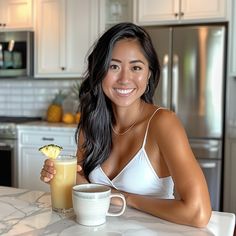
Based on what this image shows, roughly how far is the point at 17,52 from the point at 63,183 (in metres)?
2.87

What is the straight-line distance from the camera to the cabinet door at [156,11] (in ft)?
10.5

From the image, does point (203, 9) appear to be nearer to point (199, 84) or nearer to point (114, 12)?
point (199, 84)

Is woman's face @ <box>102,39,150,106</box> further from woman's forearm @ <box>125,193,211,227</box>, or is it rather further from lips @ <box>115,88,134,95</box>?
woman's forearm @ <box>125,193,211,227</box>

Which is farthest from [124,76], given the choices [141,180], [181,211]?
[181,211]

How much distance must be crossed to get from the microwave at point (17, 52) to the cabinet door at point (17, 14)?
0.13 meters

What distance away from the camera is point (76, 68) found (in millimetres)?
3674

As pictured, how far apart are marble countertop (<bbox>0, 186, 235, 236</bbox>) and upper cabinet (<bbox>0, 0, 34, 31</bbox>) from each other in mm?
2914

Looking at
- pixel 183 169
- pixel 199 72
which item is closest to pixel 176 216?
pixel 183 169

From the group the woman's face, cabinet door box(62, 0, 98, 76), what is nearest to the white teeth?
the woman's face

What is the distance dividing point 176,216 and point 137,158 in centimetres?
28

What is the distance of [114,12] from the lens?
364cm

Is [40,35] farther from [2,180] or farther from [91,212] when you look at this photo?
[91,212]

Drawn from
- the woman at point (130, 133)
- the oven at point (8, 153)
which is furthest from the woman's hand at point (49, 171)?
the oven at point (8, 153)

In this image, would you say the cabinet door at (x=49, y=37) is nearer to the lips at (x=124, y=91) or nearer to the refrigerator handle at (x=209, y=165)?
the refrigerator handle at (x=209, y=165)
